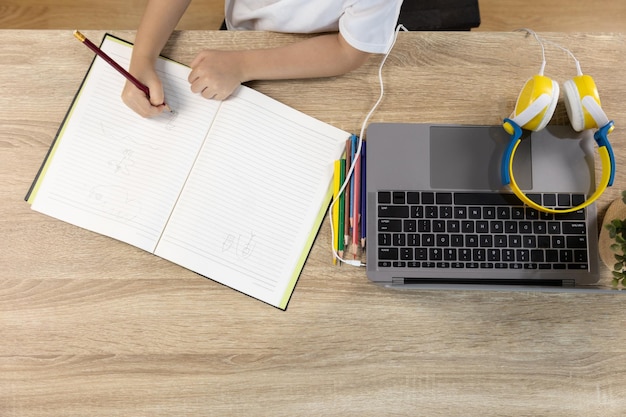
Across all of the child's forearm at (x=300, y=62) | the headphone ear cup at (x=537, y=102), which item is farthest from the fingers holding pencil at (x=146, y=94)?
the headphone ear cup at (x=537, y=102)

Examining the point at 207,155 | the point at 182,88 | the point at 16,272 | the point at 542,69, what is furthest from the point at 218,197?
the point at 542,69

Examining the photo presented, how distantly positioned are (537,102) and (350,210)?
0.27 m

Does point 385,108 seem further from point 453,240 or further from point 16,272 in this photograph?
point 16,272

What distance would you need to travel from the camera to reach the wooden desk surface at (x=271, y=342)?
0.67 m

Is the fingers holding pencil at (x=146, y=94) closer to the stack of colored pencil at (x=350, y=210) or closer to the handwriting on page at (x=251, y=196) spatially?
the handwriting on page at (x=251, y=196)

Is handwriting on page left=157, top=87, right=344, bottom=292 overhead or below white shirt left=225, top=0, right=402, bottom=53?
below

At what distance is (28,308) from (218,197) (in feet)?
0.95

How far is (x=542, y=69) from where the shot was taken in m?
0.69

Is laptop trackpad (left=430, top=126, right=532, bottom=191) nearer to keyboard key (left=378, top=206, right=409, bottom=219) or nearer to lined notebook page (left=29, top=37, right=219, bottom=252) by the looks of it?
keyboard key (left=378, top=206, right=409, bottom=219)

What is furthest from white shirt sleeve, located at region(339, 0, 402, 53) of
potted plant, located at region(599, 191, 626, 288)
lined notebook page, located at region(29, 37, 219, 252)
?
potted plant, located at region(599, 191, 626, 288)

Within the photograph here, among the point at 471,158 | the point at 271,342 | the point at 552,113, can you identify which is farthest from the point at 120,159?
the point at 552,113

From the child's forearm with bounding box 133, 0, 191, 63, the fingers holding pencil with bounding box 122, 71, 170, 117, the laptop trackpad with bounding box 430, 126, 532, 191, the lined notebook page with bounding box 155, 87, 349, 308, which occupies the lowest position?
the lined notebook page with bounding box 155, 87, 349, 308

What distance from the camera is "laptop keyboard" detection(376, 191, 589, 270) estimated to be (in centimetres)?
68

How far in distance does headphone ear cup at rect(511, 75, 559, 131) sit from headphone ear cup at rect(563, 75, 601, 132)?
24 mm
